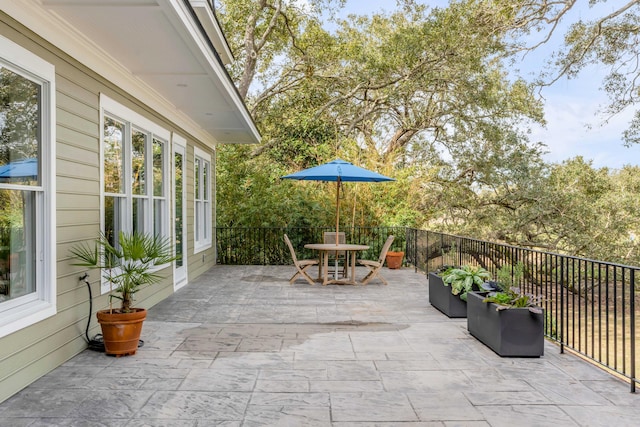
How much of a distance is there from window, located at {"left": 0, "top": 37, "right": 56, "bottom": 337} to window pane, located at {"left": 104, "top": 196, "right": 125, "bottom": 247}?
1.17 metres

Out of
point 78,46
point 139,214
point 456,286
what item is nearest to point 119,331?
point 139,214

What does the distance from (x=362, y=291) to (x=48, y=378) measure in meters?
4.89

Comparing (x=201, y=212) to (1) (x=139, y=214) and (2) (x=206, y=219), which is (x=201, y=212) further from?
(1) (x=139, y=214)

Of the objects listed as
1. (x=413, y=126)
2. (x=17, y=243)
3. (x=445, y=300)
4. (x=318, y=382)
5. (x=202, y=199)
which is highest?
(x=413, y=126)

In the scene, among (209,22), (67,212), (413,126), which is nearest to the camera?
(67,212)

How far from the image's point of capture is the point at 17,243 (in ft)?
11.1

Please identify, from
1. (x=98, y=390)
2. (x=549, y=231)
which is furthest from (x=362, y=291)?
(x=549, y=231)

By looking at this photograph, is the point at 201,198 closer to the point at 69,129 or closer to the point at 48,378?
the point at 69,129

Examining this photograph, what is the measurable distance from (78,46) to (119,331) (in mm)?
2336

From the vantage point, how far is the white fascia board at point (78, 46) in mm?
3348

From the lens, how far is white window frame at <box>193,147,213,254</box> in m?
9.10

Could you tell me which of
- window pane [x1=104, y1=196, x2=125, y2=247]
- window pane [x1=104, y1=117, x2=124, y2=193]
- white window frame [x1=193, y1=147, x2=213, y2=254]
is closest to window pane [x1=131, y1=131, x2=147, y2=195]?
window pane [x1=104, y1=117, x2=124, y2=193]

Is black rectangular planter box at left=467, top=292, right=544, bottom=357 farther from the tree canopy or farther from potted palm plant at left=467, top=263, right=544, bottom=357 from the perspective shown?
the tree canopy

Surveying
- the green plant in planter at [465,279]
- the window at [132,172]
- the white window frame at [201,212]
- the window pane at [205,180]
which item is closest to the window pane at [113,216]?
the window at [132,172]
